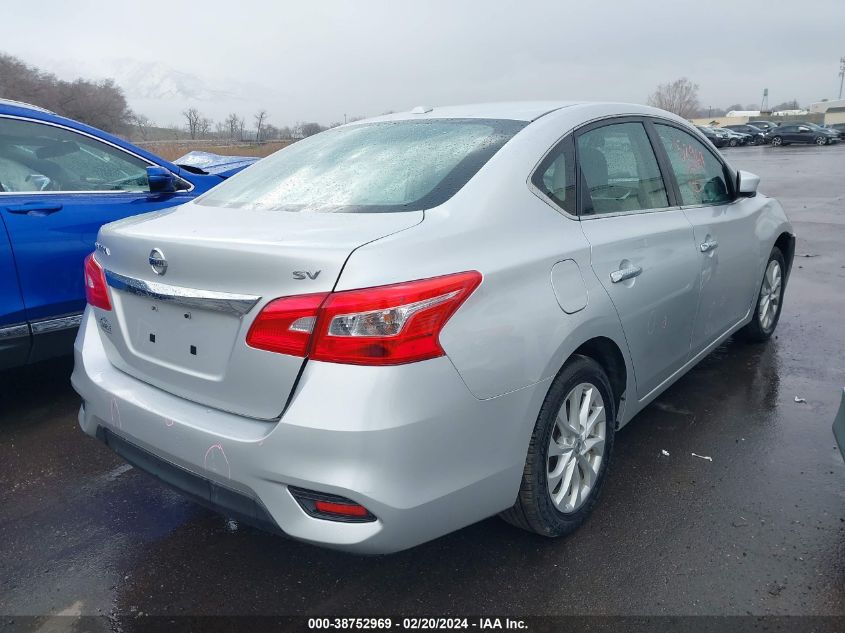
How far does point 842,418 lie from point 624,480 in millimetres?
915

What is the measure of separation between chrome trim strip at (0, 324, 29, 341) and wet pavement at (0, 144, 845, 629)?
1.77 ft

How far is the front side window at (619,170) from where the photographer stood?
2709mm

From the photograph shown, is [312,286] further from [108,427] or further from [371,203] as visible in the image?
[108,427]

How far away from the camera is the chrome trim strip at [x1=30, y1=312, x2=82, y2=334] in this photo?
3.61 m

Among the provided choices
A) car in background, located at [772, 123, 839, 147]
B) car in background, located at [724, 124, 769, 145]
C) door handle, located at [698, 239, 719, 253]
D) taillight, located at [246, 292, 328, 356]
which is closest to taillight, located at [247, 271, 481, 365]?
taillight, located at [246, 292, 328, 356]

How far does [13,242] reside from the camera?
11.4ft

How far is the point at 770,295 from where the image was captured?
182 inches

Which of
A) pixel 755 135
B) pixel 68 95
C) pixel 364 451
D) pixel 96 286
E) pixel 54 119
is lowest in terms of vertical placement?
pixel 364 451

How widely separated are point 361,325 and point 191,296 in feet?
1.95

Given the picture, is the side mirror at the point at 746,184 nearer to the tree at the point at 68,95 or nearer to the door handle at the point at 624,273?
the door handle at the point at 624,273

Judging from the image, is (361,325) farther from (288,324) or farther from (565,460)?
(565,460)

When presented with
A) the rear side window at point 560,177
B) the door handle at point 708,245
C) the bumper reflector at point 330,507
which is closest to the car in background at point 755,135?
the door handle at point 708,245

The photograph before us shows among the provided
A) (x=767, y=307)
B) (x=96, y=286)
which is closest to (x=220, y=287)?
(x=96, y=286)

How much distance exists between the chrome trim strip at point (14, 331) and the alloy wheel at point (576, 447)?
291 cm
